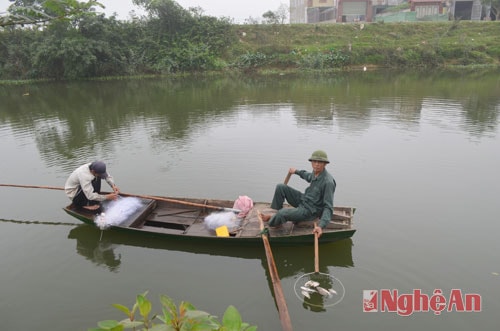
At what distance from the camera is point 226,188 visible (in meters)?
9.20

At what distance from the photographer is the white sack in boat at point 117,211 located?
6.83 m

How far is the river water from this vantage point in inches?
214

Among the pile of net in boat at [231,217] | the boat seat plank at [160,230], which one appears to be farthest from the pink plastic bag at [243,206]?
the boat seat plank at [160,230]

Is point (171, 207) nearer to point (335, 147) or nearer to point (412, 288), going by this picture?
point (412, 288)

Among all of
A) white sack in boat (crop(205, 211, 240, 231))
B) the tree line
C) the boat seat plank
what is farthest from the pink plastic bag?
the tree line

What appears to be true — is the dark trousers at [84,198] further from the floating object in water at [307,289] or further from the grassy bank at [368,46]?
the grassy bank at [368,46]

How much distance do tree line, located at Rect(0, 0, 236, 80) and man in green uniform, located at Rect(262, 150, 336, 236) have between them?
1078 inches

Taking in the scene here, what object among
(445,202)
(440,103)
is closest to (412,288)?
(445,202)

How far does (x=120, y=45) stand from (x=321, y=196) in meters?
33.5

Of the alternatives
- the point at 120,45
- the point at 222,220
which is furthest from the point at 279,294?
the point at 120,45

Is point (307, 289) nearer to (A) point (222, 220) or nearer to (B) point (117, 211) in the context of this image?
(A) point (222, 220)

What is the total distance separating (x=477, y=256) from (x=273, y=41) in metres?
37.3

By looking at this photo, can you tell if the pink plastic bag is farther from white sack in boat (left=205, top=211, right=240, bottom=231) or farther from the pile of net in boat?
white sack in boat (left=205, top=211, right=240, bottom=231)

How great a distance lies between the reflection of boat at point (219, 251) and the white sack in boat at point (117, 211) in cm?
30
